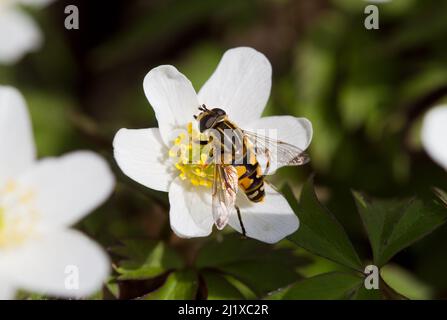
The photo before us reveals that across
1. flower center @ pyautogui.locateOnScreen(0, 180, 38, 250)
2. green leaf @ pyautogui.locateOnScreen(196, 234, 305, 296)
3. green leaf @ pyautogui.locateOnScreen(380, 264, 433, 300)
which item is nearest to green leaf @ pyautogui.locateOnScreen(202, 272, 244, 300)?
green leaf @ pyautogui.locateOnScreen(196, 234, 305, 296)

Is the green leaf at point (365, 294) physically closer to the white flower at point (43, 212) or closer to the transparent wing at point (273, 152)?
the transparent wing at point (273, 152)

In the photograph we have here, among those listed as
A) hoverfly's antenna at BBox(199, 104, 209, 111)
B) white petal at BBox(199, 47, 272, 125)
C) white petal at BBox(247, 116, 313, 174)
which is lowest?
white petal at BBox(247, 116, 313, 174)

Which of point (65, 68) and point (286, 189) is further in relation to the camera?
point (65, 68)

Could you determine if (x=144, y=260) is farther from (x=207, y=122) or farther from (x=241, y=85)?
(x=241, y=85)

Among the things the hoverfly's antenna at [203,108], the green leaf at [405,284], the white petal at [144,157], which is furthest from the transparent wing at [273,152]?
the green leaf at [405,284]

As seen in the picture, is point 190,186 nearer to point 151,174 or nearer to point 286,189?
point 151,174

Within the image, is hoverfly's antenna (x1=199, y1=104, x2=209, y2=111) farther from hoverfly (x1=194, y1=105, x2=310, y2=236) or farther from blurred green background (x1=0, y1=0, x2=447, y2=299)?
blurred green background (x1=0, y1=0, x2=447, y2=299)
